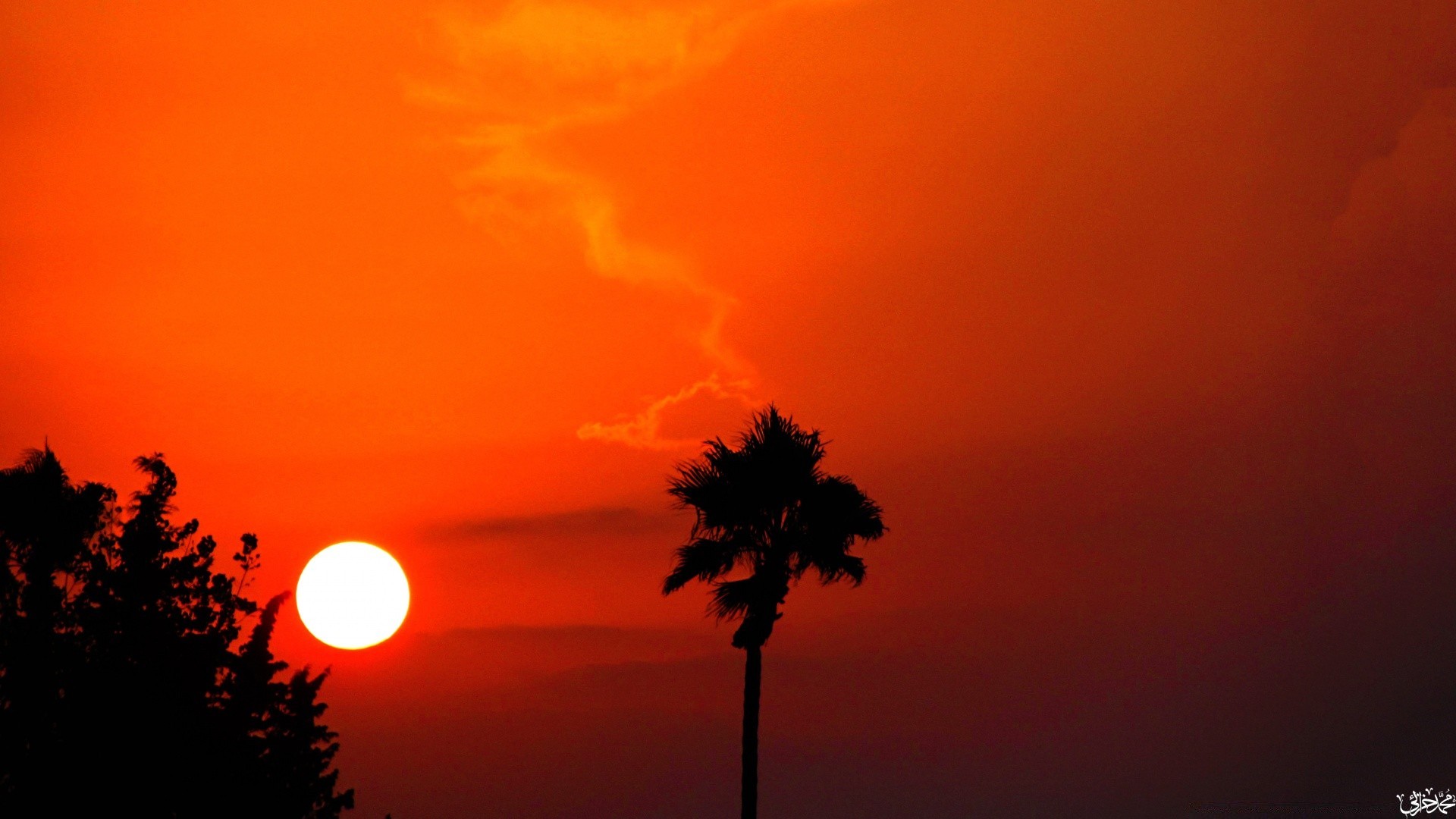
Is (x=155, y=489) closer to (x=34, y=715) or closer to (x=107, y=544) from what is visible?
(x=107, y=544)

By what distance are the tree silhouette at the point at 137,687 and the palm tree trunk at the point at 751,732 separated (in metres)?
13.8

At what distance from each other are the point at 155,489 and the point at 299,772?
9.30m

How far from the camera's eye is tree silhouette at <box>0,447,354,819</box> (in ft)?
123

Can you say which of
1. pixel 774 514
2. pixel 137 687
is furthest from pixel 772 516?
pixel 137 687

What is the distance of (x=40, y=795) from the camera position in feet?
120

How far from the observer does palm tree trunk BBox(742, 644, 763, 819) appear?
33844mm

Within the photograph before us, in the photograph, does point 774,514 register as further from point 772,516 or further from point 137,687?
point 137,687

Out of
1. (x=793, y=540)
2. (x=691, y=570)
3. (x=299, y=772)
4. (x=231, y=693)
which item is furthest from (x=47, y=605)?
(x=793, y=540)

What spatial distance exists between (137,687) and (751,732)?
628 inches

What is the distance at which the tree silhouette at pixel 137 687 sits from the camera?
1470 inches

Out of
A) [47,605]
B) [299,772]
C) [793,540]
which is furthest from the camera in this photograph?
[299,772]

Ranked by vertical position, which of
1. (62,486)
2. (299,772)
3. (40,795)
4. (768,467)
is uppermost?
(62,486)

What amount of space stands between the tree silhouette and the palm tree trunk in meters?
13.8

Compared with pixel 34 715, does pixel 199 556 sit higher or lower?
higher
